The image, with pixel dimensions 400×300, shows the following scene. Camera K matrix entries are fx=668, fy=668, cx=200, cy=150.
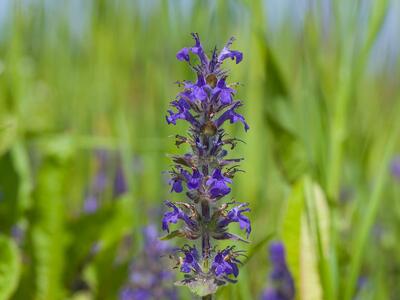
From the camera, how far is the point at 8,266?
169 centimetres

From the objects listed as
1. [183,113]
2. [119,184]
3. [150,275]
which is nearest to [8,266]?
[150,275]

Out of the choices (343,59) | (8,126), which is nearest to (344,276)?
(343,59)

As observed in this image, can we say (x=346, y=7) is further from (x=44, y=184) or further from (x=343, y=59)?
(x=44, y=184)

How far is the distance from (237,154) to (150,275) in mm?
508

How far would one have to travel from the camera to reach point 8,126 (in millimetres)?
1912

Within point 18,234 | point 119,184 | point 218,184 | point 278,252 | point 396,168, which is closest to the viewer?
point 218,184

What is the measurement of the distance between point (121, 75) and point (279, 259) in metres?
1.39

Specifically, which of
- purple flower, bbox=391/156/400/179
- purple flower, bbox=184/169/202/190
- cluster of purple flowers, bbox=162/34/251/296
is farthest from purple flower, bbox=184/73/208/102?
purple flower, bbox=391/156/400/179

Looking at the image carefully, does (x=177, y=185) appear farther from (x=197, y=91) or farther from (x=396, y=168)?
(x=396, y=168)

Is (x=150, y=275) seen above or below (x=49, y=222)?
below

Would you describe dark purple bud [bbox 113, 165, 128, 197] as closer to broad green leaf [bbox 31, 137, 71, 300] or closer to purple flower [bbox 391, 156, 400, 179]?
broad green leaf [bbox 31, 137, 71, 300]

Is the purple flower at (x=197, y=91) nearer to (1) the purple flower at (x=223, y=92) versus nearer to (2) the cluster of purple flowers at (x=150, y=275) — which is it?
(1) the purple flower at (x=223, y=92)

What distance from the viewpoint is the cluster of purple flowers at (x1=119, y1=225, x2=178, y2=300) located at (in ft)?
7.19

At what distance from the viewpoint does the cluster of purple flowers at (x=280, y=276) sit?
6.40 feet
